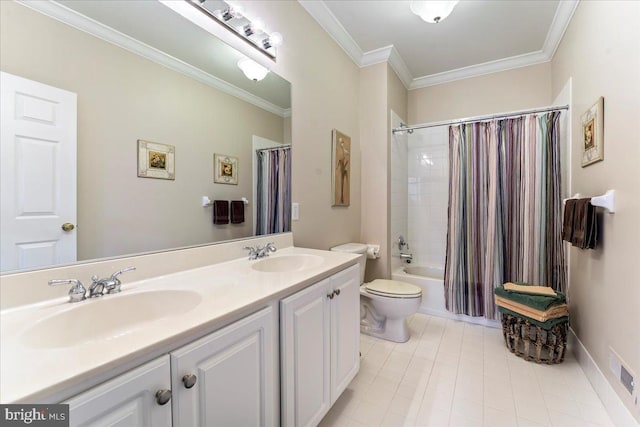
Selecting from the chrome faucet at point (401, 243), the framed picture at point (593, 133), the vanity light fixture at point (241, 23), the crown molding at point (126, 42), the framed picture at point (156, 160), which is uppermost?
the vanity light fixture at point (241, 23)

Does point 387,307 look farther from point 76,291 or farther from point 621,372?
point 76,291

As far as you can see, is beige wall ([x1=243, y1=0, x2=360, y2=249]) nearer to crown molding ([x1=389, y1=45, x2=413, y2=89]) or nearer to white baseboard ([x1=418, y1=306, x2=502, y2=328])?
crown molding ([x1=389, y1=45, x2=413, y2=89])

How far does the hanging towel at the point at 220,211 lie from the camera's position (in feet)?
4.61

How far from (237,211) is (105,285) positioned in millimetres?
722

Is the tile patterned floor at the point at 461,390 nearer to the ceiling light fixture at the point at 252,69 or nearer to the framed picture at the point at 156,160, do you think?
the framed picture at the point at 156,160

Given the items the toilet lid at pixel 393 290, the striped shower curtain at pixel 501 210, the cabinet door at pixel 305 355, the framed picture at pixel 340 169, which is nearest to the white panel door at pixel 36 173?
the cabinet door at pixel 305 355

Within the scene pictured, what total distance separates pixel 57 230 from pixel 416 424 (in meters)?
1.75

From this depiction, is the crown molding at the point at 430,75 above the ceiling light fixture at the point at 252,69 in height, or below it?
above

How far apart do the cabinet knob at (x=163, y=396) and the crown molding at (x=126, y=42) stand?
1.18 meters

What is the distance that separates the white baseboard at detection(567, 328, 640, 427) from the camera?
1.26 metres

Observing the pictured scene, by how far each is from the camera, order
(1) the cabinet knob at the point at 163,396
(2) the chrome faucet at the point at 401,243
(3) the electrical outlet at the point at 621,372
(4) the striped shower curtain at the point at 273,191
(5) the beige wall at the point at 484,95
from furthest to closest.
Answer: (2) the chrome faucet at the point at 401,243
(5) the beige wall at the point at 484,95
(4) the striped shower curtain at the point at 273,191
(3) the electrical outlet at the point at 621,372
(1) the cabinet knob at the point at 163,396

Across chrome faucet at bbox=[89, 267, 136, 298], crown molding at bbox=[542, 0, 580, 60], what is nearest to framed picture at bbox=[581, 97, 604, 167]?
crown molding at bbox=[542, 0, 580, 60]

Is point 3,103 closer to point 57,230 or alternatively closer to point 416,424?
point 57,230

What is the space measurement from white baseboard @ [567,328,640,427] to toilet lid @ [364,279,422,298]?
1025 mm
